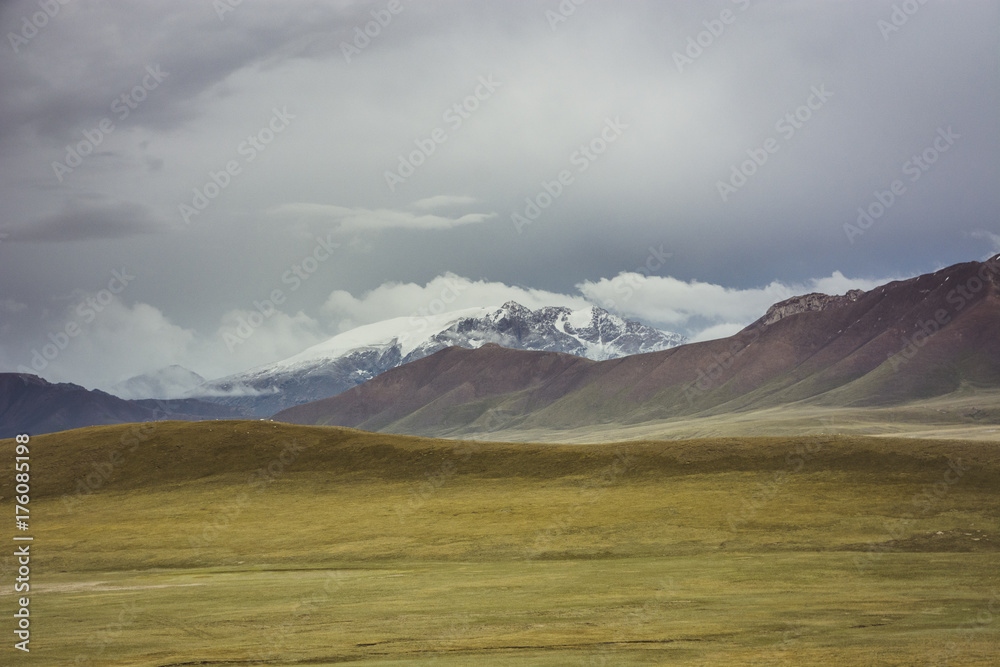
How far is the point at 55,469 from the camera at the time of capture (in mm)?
77312

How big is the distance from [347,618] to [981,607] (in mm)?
20749

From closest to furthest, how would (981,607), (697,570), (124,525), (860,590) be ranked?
(981,607)
(860,590)
(697,570)
(124,525)

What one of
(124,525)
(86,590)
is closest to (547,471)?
(124,525)

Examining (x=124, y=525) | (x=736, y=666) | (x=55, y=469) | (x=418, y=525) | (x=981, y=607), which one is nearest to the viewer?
(x=736, y=666)

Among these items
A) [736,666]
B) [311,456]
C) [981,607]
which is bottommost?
[981,607]

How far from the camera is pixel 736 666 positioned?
67.5 feet

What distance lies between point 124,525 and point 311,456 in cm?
2050

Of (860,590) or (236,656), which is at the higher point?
(236,656)

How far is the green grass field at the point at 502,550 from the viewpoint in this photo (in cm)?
2480

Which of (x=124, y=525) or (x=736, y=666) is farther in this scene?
(x=124, y=525)

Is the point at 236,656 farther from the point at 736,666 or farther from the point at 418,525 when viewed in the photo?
the point at 418,525

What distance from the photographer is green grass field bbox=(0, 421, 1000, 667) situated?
976 inches

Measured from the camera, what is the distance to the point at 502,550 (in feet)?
158

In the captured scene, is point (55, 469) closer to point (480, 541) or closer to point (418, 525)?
point (418, 525)
